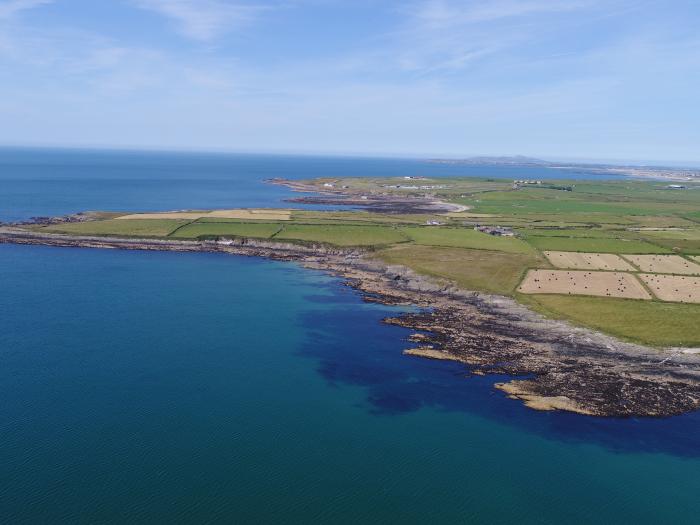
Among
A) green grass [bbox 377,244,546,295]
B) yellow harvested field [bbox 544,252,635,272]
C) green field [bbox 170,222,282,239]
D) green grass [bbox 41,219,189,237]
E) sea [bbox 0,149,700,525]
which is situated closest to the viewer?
sea [bbox 0,149,700,525]

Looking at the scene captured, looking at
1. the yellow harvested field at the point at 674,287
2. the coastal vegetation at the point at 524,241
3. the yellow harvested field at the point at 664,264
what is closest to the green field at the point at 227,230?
the coastal vegetation at the point at 524,241

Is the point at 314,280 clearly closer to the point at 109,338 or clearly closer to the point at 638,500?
the point at 109,338

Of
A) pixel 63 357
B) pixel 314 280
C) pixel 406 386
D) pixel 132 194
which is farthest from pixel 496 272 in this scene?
pixel 132 194

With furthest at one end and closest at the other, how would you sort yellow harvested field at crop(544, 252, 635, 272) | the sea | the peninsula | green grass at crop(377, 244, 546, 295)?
yellow harvested field at crop(544, 252, 635, 272), green grass at crop(377, 244, 546, 295), the peninsula, the sea

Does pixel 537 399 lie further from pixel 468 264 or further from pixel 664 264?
pixel 664 264

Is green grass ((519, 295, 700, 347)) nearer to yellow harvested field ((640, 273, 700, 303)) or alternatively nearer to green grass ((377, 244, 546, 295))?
yellow harvested field ((640, 273, 700, 303))

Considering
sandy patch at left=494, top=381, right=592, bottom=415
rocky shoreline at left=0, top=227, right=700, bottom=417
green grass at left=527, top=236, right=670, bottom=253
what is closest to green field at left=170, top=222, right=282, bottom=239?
rocky shoreline at left=0, top=227, right=700, bottom=417

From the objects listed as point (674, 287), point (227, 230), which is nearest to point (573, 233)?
point (674, 287)
